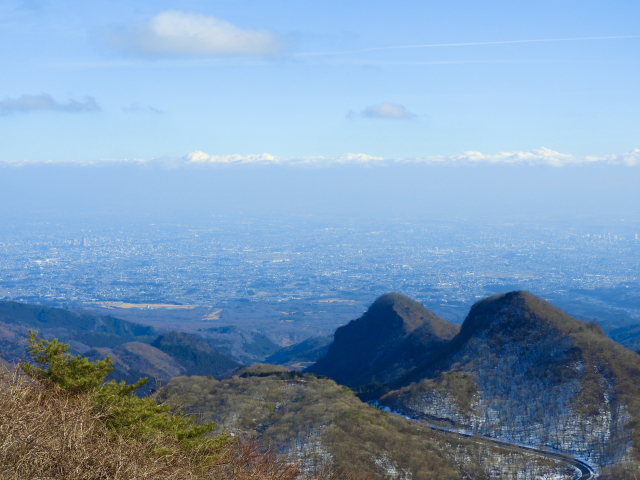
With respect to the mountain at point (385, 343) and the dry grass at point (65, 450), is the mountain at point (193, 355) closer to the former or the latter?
the mountain at point (385, 343)

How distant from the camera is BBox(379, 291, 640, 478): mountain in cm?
3092

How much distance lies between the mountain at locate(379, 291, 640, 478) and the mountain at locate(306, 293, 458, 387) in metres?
8.54

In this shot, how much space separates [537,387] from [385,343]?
28.3 meters

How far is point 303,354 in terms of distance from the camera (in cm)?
9025

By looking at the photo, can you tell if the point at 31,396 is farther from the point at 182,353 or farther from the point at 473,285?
the point at 473,285

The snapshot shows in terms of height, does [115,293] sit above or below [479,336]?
below

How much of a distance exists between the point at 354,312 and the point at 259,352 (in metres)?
38.0

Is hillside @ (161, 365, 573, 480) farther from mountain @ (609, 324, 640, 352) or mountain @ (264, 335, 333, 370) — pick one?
mountain @ (609, 324, 640, 352)

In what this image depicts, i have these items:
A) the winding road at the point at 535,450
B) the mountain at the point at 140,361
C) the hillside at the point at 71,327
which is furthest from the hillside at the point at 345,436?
the hillside at the point at 71,327

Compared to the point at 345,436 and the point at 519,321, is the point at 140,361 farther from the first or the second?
the point at 345,436

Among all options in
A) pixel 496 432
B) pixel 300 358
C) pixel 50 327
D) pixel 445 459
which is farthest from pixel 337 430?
pixel 50 327

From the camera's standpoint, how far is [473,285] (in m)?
166

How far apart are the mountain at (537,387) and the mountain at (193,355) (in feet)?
147

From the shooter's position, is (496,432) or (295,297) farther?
(295,297)
